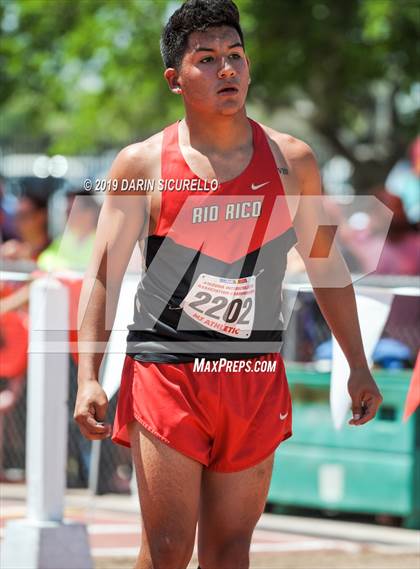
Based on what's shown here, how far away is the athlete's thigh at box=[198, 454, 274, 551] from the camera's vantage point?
4.15 meters

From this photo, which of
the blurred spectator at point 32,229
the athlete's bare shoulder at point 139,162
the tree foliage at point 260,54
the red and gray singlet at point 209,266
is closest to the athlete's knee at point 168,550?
the red and gray singlet at point 209,266

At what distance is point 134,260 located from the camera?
7746 mm

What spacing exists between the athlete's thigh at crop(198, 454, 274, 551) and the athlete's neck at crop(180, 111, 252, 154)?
1086 millimetres

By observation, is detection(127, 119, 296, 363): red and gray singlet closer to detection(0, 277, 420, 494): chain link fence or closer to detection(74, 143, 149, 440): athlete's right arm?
detection(74, 143, 149, 440): athlete's right arm

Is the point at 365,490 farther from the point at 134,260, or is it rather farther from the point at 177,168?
the point at 177,168

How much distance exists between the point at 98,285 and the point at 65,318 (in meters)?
1.94

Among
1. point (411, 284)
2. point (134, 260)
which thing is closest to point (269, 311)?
point (411, 284)

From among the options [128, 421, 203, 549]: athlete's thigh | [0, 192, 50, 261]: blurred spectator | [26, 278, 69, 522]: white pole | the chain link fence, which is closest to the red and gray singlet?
[128, 421, 203, 549]: athlete's thigh

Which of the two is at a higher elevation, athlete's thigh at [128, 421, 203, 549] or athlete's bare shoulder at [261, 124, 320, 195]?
athlete's bare shoulder at [261, 124, 320, 195]

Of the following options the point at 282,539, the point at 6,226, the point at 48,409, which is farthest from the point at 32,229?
the point at 48,409

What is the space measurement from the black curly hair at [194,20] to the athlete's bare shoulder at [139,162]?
30 centimetres

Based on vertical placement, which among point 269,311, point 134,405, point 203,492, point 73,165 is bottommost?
point 203,492

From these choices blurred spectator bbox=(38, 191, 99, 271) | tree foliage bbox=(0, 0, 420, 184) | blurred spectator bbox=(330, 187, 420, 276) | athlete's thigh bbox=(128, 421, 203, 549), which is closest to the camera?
athlete's thigh bbox=(128, 421, 203, 549)

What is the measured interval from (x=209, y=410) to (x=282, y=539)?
3.76 m
